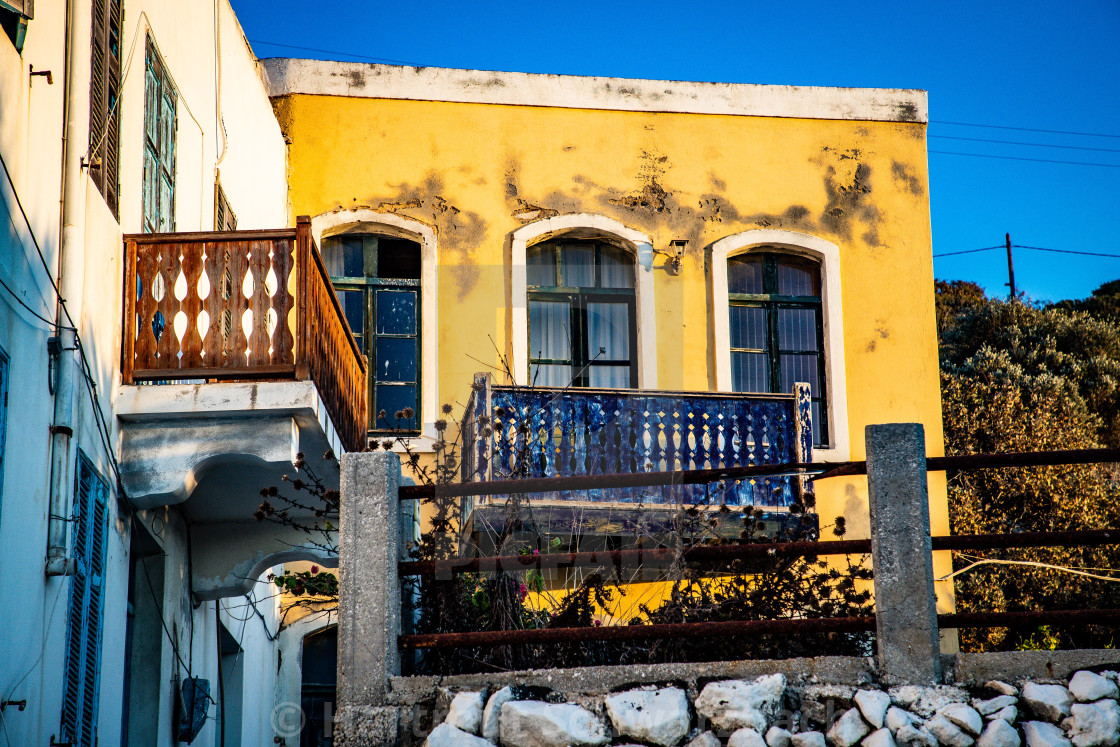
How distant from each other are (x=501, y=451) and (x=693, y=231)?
3926mm

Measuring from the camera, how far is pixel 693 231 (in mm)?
13891

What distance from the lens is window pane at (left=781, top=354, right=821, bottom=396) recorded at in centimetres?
1389

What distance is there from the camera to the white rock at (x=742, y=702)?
5.07 meters

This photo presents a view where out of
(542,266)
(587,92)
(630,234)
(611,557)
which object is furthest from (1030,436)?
(611,557)

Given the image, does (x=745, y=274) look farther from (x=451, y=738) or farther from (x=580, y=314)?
(x=451, y=738)

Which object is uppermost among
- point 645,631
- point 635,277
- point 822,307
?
point 635,277

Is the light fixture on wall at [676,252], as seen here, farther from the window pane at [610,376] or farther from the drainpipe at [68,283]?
the drainpipe at [68,283]

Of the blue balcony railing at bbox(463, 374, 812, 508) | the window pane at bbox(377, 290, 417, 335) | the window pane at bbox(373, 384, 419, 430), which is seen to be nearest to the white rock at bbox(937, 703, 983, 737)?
the blue balcony railing at bbox(463, 374, 812, 508)

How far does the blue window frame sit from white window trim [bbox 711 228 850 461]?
21.1ft

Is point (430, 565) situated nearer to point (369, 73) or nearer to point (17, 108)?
point (17, 108)

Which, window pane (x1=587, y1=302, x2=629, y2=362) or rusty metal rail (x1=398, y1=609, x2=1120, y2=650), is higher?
window pane (x1=587, y1=302, x2=629, y2=362)

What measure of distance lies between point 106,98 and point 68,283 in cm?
132

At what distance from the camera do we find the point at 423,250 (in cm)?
1334

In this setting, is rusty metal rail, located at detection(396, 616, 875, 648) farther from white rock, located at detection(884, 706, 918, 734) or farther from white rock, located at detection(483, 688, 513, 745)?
Answer: white rock, located at detection(884, 706, 918, 734)
